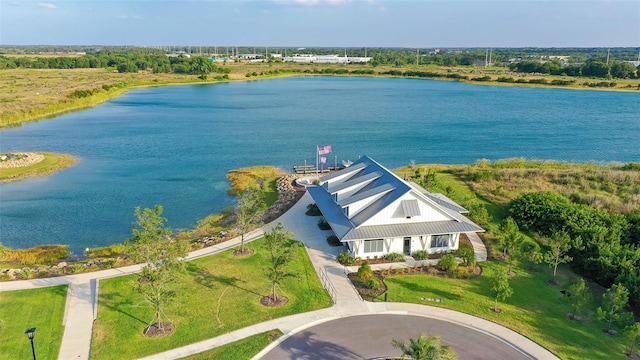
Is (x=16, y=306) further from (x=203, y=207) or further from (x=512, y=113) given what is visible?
(x=512, y=113)

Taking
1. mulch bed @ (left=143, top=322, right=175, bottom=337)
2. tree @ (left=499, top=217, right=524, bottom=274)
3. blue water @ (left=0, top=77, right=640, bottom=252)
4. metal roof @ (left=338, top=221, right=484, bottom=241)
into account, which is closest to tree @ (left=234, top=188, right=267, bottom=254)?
metal roof @ (left=338, top=221, right=484, bottom=241)

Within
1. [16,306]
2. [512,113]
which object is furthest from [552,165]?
[16,306]

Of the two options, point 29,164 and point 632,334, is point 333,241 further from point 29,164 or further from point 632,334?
point 29,164

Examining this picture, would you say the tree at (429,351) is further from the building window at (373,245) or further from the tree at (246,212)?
the tree at (246,212)

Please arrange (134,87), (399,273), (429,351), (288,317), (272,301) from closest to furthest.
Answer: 1. (429,351)
2. (288,317)
3. (272,301)
4. (399,273)
5. (134,87)

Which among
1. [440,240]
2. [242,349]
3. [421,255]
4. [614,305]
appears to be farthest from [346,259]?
[614,305]

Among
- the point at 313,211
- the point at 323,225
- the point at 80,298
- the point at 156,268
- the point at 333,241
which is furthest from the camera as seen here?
the point at 313,211
